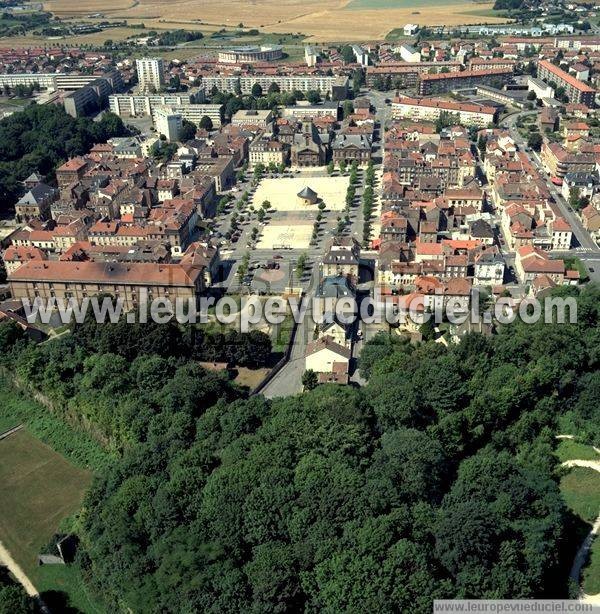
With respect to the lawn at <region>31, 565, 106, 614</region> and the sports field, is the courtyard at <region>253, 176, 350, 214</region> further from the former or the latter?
the lawn at <region>31, 565, 106, 614</region>

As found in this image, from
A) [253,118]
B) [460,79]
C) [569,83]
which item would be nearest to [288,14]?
[460,79]

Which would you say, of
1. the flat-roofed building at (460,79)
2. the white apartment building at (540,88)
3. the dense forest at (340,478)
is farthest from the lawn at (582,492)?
the flat-roofed building at (460,79)

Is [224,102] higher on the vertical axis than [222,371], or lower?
higher

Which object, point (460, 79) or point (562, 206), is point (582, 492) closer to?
point (562, 206)

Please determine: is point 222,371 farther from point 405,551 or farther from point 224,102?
point 224,102

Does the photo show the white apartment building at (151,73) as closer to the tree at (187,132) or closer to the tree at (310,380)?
the tree at (187,132)

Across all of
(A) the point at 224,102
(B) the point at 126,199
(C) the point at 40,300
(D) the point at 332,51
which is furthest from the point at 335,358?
(D) the point at 332,51
